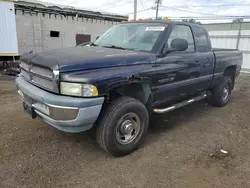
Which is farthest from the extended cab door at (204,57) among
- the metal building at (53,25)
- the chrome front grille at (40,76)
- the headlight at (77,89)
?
the metal building at (53,25)

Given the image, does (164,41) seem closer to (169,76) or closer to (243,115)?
(169,76)

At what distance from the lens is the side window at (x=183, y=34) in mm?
3686

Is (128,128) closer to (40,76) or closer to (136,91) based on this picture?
(136,91)

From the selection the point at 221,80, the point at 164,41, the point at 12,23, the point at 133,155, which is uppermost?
the point at 12,23

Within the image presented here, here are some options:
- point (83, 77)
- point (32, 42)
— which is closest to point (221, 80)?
point (83, 77)

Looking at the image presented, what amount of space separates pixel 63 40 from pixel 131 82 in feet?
45.7

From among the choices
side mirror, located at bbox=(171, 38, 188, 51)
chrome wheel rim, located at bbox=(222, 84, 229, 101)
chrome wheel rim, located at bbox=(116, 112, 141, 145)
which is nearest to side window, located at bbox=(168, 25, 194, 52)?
side mirror, located at bbox=(171, 38, 188, 51)

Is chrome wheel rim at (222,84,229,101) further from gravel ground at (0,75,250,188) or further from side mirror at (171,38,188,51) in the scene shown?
side mirror at (171,38,188,51)

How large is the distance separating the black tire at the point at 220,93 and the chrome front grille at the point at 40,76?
4.00 metres

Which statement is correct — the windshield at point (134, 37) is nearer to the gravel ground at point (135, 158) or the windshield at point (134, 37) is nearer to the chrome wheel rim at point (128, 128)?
the chrome wheel rim at point (128, 128)

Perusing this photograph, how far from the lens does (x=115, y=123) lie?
2.85 meters

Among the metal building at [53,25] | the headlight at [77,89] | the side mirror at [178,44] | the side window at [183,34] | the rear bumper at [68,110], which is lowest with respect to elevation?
the rear bumper at [68,110]

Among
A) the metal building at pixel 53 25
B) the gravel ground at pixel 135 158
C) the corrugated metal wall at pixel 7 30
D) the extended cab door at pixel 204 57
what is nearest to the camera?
the gravel ground at pixel 135 158

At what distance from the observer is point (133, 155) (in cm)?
315
